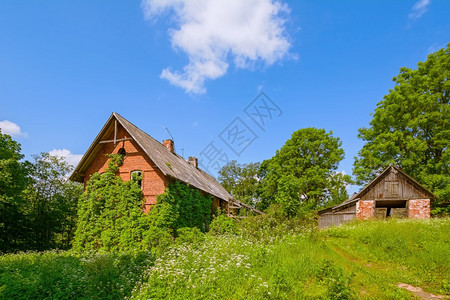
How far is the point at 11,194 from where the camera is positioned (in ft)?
76.2

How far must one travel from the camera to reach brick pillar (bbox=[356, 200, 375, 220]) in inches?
784

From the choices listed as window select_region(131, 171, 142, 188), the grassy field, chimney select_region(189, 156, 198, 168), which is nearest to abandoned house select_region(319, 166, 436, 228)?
the grassy field

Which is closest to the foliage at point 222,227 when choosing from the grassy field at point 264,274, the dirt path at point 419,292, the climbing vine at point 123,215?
the climbing vine at point 123,215

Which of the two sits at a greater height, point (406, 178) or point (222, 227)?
point (406, 178)

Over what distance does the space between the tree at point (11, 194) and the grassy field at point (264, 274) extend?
58.2 ft

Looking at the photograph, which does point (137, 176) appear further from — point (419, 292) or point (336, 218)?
point (336, 218)

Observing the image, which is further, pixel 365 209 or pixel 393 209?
pixel 365 209

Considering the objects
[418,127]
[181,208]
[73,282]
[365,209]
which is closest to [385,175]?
[365,209]

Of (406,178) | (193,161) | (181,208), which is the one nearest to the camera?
(181,208)

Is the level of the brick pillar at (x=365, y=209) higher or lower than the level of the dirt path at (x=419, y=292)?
higher

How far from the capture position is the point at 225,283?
679 cm

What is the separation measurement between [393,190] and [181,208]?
16943mm

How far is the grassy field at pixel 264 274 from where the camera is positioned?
6.39 meters

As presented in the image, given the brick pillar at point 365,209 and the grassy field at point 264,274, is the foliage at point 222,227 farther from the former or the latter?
the brick pillar at point 365,209
